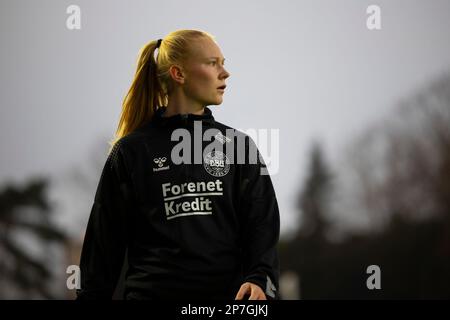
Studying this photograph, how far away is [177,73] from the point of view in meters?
3.29

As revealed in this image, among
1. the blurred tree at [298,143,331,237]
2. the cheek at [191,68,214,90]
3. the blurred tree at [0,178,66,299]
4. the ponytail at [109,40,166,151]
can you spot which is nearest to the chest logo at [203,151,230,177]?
the cheek at [191,68,214,90]

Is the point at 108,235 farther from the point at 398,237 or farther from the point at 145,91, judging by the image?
the point at 398,237

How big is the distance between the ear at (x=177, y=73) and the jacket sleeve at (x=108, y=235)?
41cm

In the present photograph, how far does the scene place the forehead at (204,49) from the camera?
10.6ft

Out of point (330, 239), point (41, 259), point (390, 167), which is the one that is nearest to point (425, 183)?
point (390, 167)

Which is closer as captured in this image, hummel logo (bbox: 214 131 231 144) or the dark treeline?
hummel logo (bbox: 214 131 231 144)

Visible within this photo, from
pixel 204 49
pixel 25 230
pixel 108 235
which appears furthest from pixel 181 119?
pixel 25 230

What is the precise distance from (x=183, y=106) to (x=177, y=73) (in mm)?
146

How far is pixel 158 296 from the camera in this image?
9.82 feet

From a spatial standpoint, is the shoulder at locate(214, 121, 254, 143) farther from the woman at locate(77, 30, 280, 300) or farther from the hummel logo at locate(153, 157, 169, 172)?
the hummel logo at locate(153, 157, 169, 172)

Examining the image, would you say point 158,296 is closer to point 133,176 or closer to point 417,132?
point 133,176

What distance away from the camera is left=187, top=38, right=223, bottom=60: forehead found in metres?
3.23

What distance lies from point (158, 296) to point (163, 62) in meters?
1.03

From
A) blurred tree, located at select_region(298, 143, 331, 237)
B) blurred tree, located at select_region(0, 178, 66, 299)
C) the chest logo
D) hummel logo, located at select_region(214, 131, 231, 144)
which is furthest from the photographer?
blurred tree, located at select_region(298, 143, 331, 237)
